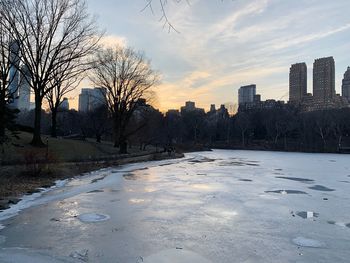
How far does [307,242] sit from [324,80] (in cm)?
16522

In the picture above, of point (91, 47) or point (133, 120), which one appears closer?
point (91, 47)

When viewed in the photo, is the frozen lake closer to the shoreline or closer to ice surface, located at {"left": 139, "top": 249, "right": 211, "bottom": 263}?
ice surface, located at {"left": 139, "top": 249, "right": 211, "bottom": 263}

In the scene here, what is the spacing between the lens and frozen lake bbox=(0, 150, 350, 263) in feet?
23.0

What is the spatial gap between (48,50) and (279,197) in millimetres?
23209

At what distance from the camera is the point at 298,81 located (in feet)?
588

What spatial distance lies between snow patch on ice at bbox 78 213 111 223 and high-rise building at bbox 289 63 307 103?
576ft

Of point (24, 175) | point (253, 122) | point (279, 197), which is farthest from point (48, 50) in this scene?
point (253, 122)

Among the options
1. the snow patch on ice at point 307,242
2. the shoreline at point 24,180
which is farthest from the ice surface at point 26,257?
the shoreline at point 24,180

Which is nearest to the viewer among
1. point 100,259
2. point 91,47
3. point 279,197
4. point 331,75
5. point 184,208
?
point 100,259

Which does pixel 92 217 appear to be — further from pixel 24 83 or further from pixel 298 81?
pixel 298 81

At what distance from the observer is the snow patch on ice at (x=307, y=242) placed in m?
7.86

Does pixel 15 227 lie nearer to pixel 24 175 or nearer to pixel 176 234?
pixel 176 234

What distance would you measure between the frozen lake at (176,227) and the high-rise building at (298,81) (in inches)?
6718

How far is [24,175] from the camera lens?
19.2 m
